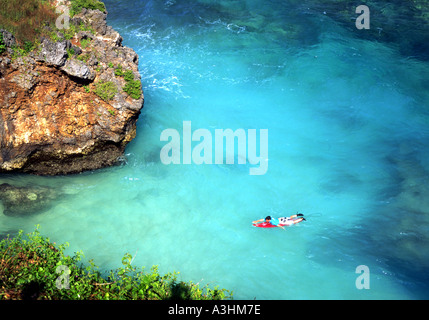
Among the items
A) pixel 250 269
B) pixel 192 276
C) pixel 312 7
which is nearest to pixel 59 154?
pixel 192 276

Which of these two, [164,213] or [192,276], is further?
[164,213]

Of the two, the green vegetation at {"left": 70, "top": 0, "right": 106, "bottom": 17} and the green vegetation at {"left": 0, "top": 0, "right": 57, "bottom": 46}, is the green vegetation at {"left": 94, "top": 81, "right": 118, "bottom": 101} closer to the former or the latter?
the green vegetation at {"left": 0, "top": 0, "right": 57, "bottom": 46}

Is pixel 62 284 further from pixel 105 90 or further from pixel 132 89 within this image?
pixel 132 89

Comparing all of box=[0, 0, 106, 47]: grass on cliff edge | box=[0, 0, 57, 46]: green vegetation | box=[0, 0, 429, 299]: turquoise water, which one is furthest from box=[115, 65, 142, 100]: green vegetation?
box=[0, 0, 57, 46]: green vegetation

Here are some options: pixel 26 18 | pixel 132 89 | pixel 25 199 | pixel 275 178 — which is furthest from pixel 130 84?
pixel 275 178

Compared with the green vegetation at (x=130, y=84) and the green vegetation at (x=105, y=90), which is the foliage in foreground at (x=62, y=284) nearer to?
the green vegetation at (x=105, y=90)

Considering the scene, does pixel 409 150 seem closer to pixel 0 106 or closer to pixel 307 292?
pixel 307 292
